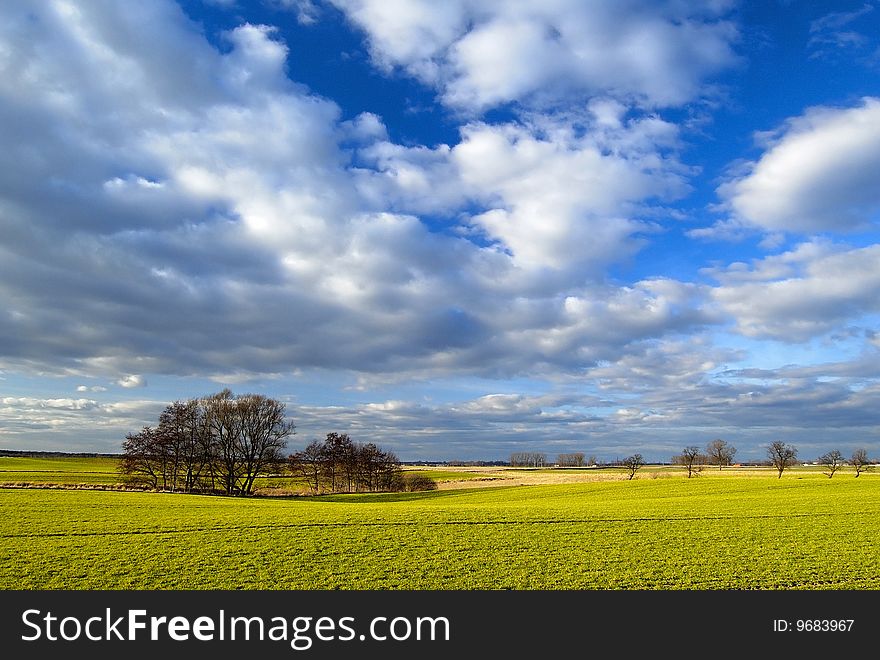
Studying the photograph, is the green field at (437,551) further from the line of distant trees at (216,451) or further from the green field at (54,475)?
the green field at (54,475)

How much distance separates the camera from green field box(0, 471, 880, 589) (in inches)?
627

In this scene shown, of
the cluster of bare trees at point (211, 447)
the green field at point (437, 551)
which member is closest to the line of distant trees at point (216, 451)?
the cluster of bare trees at point (211, 447)

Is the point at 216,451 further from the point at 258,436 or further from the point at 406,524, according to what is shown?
the point at 406,524

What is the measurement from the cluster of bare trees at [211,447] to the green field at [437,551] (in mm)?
44597

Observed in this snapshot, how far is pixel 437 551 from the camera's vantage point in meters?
20.3

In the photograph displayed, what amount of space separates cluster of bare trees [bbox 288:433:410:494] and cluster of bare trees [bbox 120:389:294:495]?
7.56 m

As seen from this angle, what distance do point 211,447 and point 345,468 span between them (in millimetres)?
23865

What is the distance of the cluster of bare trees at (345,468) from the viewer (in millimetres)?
91375

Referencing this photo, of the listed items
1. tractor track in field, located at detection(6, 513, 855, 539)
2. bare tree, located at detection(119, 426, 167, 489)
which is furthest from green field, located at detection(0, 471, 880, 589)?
bare tree, located at detection(119, 426, 167, 489)

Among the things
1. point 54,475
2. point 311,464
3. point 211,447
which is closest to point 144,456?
point 211,447

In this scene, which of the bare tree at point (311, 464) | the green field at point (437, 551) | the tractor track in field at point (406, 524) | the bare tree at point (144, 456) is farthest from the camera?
the bare tree at point (311, 464)

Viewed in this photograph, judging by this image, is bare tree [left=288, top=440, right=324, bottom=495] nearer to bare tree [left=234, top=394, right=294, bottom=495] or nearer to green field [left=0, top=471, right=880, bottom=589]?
bare tree [left=234, top=394, right=294, bottom=495]
